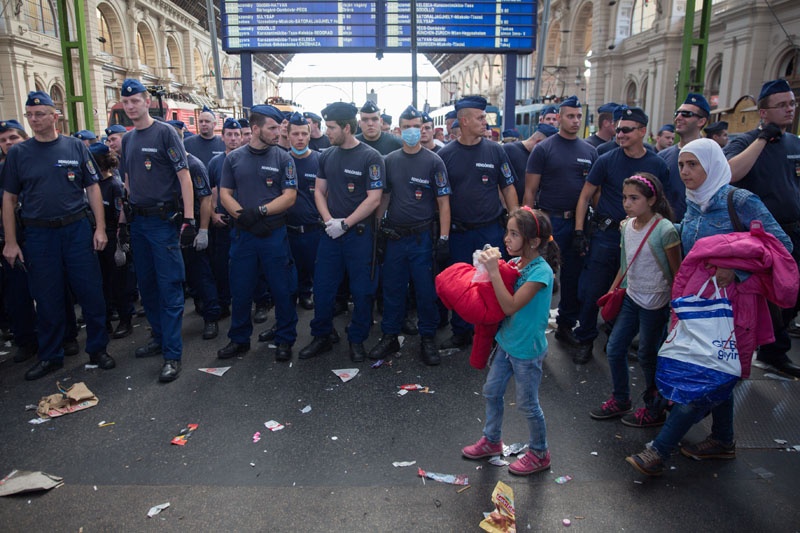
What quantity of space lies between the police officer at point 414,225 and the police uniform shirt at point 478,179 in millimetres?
183

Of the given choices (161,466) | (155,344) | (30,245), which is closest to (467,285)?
(161,466)

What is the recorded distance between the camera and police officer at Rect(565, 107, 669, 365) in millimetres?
4184

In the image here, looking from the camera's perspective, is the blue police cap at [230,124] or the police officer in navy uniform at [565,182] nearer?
the police officer in navy uniform at [565,182]

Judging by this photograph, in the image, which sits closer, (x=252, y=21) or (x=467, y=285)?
(x=467, y=285)

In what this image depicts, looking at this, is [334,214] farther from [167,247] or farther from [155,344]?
[155,344]

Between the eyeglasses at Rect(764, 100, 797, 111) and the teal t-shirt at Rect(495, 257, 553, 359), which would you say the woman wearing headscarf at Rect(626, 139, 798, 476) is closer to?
the teal t-shirt at Rect(495, 257, 553, 359)

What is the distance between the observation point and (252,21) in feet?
31.0

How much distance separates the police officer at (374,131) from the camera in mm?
5473

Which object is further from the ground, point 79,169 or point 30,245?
point 79,169

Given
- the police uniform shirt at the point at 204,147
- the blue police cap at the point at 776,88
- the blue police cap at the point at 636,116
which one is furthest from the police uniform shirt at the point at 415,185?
the police uniform shirt at the point at 204,147

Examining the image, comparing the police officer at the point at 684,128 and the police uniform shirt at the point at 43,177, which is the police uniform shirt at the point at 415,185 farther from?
the police uniform shirt at the point at 43,177

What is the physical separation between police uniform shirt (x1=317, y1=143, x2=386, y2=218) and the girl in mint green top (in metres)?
1.91

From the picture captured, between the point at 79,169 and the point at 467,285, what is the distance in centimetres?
355

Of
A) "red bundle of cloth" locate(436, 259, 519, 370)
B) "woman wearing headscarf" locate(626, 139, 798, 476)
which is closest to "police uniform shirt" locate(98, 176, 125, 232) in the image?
"red bundle of cloth" locate(436, 259, 519, 370)
